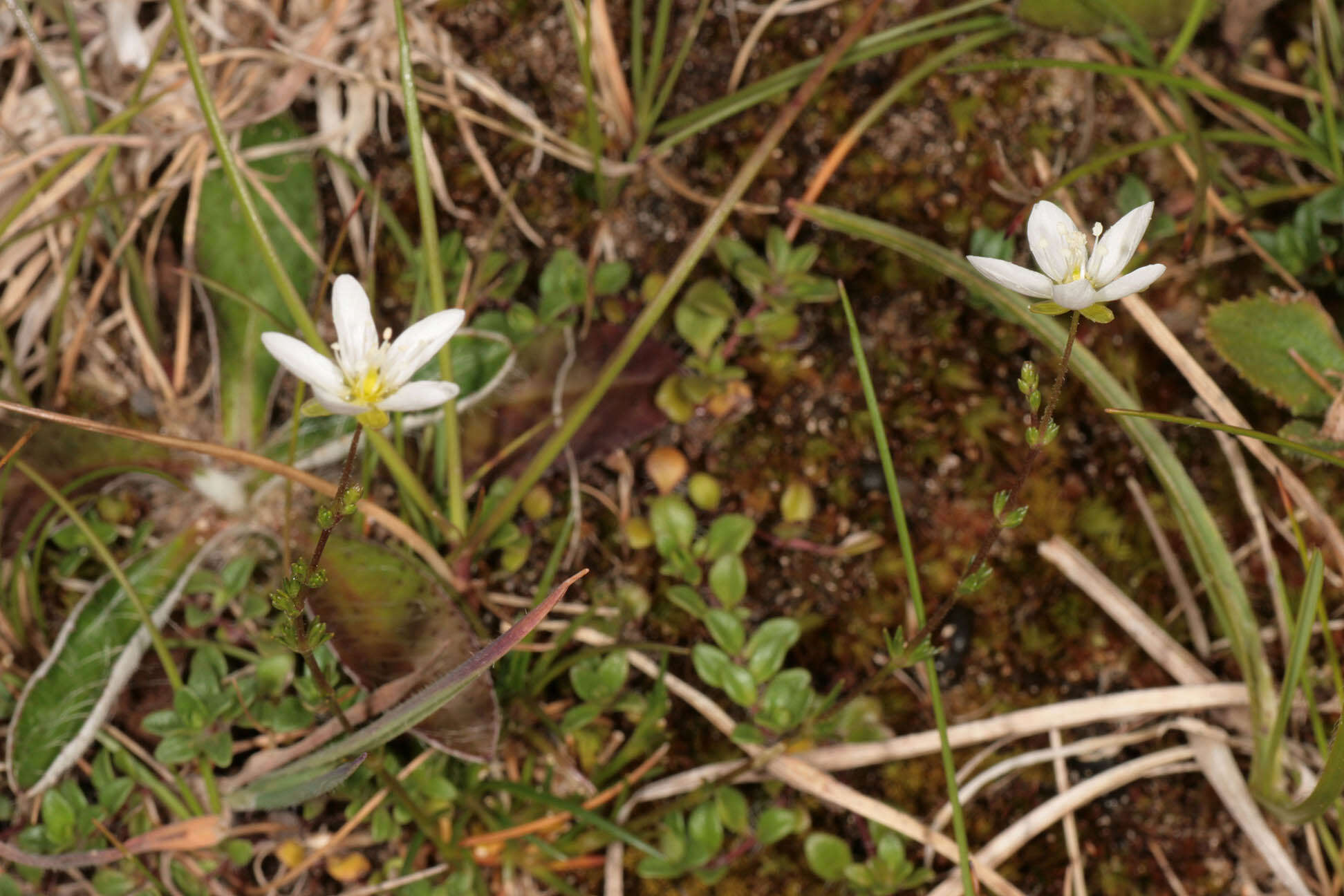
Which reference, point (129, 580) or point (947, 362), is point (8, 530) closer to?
point (129, 580)

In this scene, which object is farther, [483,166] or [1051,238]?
[483,166]

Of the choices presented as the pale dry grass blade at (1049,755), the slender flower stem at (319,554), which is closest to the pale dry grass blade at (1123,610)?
the pale dry grass blade at (1049,755)

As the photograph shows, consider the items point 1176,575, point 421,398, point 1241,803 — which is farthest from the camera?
point 1176,575

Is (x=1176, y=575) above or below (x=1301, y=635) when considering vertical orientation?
below

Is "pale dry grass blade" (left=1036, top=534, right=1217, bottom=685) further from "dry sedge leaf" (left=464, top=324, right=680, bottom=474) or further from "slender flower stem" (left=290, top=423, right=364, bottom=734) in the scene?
"slender flower stem" (left=290, top=423, right=364, bottom=734)

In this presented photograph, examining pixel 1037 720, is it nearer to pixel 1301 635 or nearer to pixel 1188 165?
pixel 1301 635

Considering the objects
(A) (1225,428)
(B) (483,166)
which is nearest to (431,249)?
(B) (483,166)

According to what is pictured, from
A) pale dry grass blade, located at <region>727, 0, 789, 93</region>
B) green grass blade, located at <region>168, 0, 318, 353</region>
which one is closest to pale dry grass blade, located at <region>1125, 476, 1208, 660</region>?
pale dry grass blade, located at <region>727, 0, 789, 93</region>

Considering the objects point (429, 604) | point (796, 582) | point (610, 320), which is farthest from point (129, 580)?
point (796, 582)
